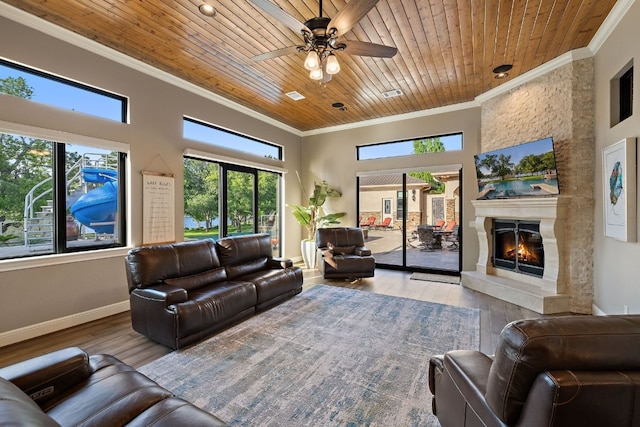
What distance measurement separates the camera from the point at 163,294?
2789 millimetres

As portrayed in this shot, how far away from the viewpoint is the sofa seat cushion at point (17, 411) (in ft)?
2.52

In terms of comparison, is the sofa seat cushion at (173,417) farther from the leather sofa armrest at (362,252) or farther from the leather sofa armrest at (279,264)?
the leather sofa armrest at (362,252)

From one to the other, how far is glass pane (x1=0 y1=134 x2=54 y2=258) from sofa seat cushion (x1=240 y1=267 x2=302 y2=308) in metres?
2.35

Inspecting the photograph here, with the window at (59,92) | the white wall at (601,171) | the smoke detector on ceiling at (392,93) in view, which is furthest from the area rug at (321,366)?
the smoke detector on ceiling at (392,93)

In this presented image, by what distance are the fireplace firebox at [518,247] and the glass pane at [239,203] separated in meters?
4.75

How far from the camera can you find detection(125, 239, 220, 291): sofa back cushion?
3.04 meters

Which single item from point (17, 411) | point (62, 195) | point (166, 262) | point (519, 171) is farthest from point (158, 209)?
point (519, 171)

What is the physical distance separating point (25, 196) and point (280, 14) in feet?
11.1

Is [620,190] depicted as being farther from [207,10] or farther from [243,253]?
[207,10]

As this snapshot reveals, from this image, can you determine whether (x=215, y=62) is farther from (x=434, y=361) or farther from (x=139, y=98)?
(x=434, y=361)

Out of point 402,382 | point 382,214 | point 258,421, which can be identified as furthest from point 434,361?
point 382,214

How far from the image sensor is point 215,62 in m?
3.97

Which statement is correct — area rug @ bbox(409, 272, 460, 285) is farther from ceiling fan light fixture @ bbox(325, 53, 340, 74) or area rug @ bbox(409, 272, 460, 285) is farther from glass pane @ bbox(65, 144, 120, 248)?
glass pane @ bbox(65, 144, 120, 248)

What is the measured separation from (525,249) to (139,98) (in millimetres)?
6211
